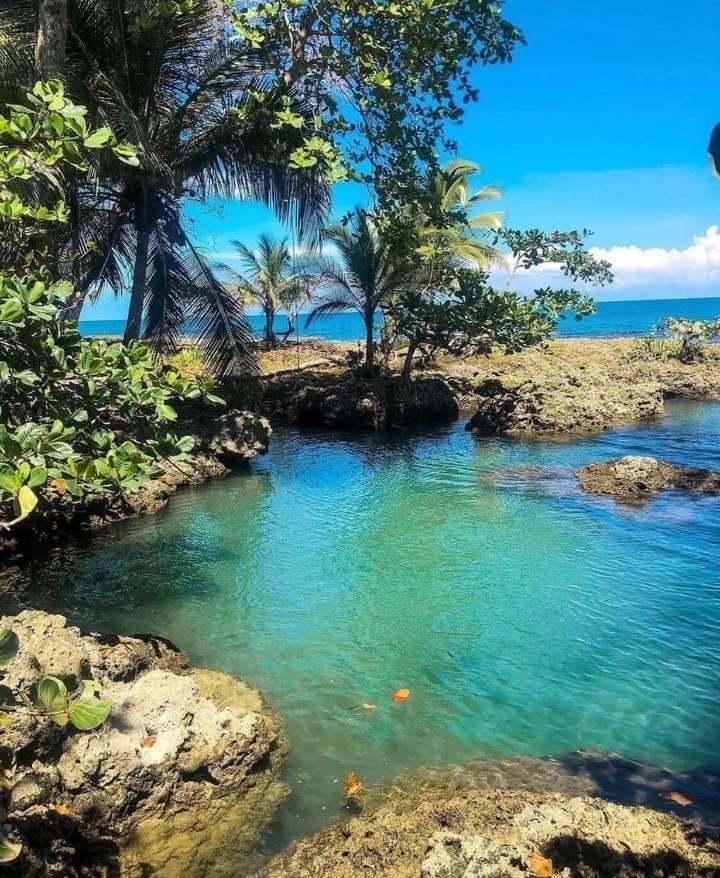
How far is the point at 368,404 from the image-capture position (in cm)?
2052

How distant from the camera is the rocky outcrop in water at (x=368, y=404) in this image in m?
20.6

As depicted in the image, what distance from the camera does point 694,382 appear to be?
24.7 meters

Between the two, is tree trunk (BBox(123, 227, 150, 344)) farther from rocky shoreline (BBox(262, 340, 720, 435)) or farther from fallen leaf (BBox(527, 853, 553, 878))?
fallen leaf (BBox(527, 853, 553, 878))

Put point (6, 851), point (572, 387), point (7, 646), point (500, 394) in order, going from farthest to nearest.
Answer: point (572, 387) < point (500, 394) < point (7, 646) < point (6, 851)

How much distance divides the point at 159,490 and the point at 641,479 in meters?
8.92

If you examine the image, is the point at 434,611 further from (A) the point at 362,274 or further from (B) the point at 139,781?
(A) the point at 362,274

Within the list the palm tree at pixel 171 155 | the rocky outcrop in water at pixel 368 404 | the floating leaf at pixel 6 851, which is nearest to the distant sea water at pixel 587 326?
the rocky outcrop in water at pixel 368 404

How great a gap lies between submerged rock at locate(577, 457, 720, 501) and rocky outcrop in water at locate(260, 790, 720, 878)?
336 inches

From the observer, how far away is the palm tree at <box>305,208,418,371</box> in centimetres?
2209

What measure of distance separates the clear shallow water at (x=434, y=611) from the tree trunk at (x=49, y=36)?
7077 mm

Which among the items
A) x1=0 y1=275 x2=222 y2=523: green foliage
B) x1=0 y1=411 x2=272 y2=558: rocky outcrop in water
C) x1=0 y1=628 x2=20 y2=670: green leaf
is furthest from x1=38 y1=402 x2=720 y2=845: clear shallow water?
x1=0 y1=275 x2=222 y2=523: green foliage

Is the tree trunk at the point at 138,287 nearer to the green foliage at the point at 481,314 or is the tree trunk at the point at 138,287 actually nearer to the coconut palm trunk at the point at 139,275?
the coconut palm trunk at the point at 139,275

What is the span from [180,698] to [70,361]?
2675 millimetres

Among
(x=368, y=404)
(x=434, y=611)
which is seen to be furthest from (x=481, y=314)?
(x=434, y=611)
